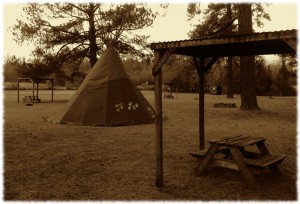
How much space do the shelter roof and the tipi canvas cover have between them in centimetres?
695

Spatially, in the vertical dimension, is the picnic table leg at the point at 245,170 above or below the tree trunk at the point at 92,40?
below

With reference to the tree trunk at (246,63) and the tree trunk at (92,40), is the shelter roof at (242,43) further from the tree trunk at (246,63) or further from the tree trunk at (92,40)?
the tree trunk at (92,40)

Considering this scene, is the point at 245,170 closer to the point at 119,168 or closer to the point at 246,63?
the point at 119,168

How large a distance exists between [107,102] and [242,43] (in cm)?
881

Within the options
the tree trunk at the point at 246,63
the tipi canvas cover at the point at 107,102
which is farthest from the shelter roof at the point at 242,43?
the tree trunk at the point at 246,63

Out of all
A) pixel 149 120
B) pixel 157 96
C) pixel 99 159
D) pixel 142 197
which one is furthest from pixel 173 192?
pixel 149 120

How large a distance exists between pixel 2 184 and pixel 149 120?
29.5 ft

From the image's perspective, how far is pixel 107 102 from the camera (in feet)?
45.2

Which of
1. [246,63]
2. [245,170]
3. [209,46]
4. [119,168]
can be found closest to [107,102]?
[119,168]

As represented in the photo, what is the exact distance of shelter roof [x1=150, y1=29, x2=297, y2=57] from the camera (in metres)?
4.59

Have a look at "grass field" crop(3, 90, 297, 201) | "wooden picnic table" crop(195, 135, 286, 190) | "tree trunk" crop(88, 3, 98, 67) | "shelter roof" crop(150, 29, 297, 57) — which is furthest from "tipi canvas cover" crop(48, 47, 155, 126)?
"tree trunk" crop(88, 3, 98, 67)

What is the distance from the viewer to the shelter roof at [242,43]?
15.1ft

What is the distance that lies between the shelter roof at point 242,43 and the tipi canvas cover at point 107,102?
6951 mm

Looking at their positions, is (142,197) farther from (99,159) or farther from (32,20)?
(32,20)
